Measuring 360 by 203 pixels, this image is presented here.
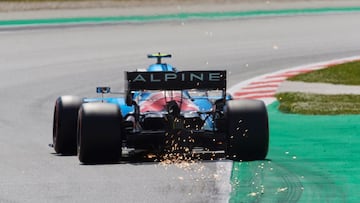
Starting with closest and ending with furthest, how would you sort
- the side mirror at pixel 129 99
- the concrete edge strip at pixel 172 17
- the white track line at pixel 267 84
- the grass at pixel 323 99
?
the side mirror at pixel 129 99
the grass at pixel 323 99
the white track line at pixel 267 84
the concrete edge strip at pixel 172 17

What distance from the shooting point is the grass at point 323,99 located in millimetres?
19578

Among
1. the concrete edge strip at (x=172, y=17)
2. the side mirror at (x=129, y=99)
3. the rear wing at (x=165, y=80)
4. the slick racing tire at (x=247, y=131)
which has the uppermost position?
the rear wing at (x=165, y=80)

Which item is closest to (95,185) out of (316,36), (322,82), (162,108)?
(162,108)

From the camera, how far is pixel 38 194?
12.2 m

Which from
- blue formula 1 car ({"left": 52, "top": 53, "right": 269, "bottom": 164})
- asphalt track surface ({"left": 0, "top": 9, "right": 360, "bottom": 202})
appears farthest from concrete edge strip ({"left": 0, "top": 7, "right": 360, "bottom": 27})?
blue formula 1 car ({"left": 52, "top": 53, "right": 269, "bottom": 164})

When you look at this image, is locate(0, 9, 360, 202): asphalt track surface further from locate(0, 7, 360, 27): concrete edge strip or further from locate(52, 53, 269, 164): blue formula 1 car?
locate(0, 7, 360, 27): concrete edge strip

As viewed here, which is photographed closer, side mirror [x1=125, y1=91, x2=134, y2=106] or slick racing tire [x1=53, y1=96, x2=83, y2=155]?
side mirror [x1=125, y1=91, x2=134, y2=106]

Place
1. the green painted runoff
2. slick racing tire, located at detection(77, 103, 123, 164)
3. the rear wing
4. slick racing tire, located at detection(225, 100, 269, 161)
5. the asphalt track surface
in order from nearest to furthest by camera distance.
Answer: the green painted runoff → the asphalt track surface → slick racing tire, located at detection(77, 103, 123, 164) → slick racing tire, located at detection(225, 100, 269, 161) → the rear wing

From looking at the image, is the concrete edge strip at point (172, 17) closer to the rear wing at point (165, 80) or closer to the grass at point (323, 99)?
the grass at point (323, 99)

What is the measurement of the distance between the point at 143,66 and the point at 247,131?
14.8 metres

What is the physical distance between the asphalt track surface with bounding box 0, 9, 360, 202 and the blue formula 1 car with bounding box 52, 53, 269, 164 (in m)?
0.27

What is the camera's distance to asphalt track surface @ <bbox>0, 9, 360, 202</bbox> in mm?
12391

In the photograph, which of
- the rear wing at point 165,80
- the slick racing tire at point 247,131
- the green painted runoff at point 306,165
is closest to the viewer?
the green painted runoff at point 306,165

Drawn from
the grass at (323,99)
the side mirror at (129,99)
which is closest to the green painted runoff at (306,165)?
the grass at (323,99)
